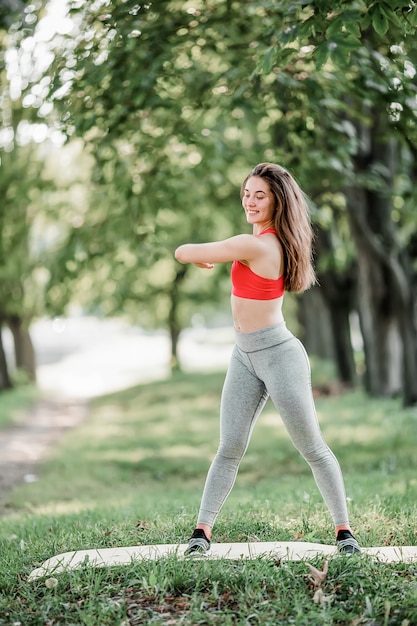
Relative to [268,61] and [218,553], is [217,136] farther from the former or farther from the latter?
[218,553]

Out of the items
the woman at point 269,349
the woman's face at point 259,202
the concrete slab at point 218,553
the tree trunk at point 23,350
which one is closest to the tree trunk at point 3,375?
the tree trunk at point 23,350

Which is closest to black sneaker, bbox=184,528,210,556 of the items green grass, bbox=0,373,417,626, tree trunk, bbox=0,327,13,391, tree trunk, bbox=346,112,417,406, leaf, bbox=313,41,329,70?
green grass, bbox=0,373,417,626

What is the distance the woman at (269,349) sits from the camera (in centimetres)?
417

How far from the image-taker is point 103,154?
9.91 m

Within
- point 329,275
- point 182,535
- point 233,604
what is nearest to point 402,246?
point 329,275

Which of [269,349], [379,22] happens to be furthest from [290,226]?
[379,22]

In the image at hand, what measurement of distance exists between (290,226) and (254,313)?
0.52 metres

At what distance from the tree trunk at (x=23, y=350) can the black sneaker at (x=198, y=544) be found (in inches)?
892

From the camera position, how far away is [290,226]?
13.9 ft

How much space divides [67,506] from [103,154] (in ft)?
14.8

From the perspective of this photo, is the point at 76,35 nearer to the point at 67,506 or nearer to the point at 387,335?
the point at 67,506

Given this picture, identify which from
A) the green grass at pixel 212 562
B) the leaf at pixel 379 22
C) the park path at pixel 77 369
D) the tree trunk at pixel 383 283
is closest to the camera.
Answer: the green grass at pixel 212 562

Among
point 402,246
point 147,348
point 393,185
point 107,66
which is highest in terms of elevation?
point 107,66

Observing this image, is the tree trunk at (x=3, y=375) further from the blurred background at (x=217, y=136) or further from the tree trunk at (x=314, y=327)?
the tree trunk at (x=314, y=327)
